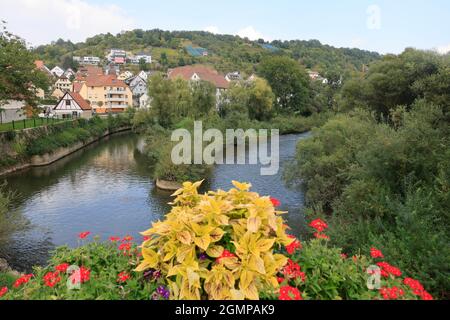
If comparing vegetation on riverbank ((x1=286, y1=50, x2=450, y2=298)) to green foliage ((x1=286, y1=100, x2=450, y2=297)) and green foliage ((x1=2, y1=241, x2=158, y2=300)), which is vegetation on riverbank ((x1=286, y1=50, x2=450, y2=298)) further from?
green foliage ((x1=2, y1=241, x2=158, y2=300))

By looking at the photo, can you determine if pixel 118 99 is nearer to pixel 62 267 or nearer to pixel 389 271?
pixel 62 267

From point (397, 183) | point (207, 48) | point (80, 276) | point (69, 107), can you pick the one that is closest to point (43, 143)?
point (69, 107)

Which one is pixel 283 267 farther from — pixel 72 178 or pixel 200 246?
pixel 72 178

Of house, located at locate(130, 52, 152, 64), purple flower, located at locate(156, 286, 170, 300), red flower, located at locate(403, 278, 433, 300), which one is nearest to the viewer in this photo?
red flower, located at locate(403, 278, 433, 300)

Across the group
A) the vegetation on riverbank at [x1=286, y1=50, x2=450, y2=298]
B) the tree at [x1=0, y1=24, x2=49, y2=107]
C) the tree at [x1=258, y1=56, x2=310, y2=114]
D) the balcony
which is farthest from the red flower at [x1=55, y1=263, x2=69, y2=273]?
the balcony

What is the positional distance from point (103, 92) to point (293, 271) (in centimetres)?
5677

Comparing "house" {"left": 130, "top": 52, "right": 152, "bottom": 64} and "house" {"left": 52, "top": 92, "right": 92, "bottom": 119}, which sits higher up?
"house" {"left": 130, "top": 52, "right": 152, "bottom": 64}

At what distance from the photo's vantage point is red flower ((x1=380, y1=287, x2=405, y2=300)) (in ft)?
10.5

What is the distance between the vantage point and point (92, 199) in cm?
1838

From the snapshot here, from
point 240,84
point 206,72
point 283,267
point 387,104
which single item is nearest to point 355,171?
point 283,267

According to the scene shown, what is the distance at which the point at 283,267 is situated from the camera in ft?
12.3

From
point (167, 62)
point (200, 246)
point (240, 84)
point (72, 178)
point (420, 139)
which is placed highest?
point (167, 62)

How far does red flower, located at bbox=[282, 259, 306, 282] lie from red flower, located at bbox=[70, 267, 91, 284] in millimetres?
2009

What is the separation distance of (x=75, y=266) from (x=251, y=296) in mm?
1948
